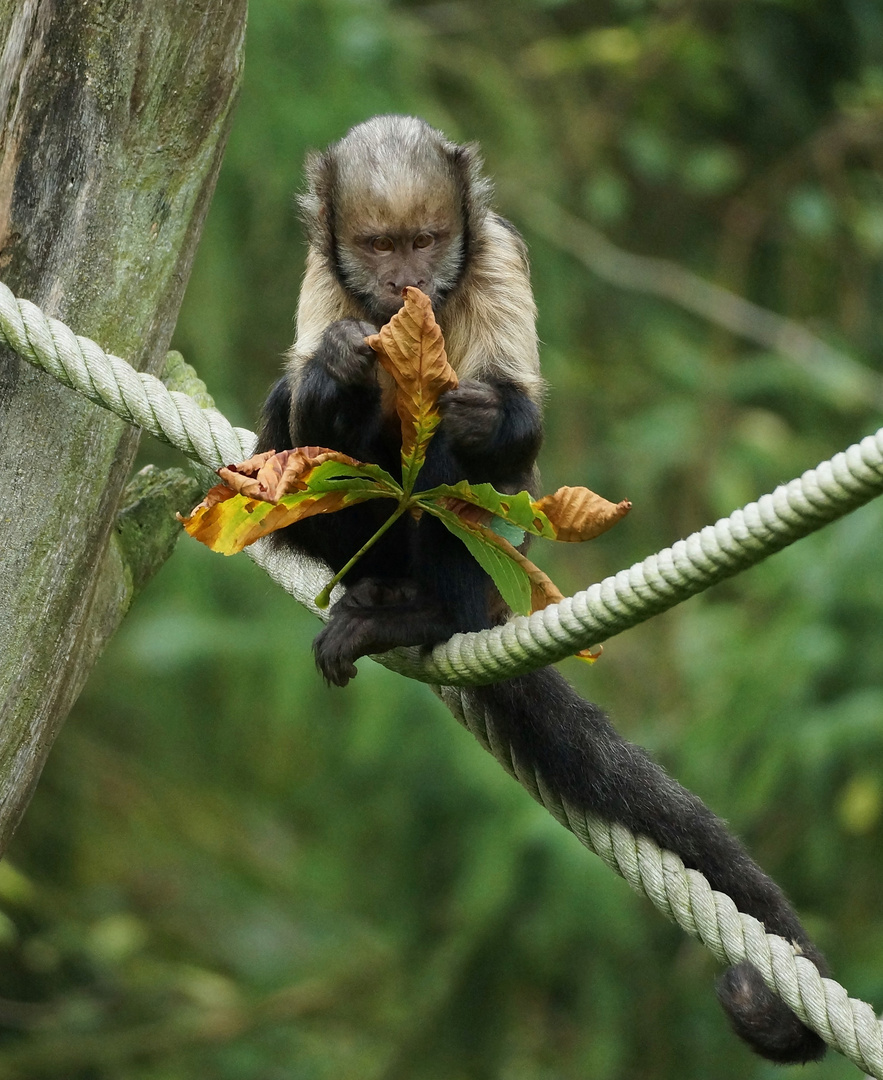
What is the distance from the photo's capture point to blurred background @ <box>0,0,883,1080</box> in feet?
18.8

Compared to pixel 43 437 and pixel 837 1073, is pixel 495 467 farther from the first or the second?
pixel 837 1073

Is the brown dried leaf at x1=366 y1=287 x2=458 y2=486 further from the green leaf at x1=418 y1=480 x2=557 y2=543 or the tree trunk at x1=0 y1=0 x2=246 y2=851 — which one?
the tree trunk at x1=0 y1=0 x2=246 y2=851

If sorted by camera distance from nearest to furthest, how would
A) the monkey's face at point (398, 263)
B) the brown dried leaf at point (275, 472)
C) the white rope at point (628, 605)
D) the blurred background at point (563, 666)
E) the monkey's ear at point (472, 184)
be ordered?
the white rope at point (628, 605) < the brown dried leaf at point (275, 472) < the monkey's face at point (398, 263) < the monkey's ear at point (472, 184) < the blurred background at point (563, 666)

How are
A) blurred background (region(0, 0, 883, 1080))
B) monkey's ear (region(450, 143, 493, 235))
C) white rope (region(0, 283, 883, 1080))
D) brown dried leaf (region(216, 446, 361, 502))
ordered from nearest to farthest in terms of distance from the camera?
white rope (region(0, 283, 883, 1080)) → brown dried leaf (region(216, 446, 361, 502)) → monkey's ear (region(450, 143, 493, 235)) → blurred background (region(0, 0, 883, 1080))

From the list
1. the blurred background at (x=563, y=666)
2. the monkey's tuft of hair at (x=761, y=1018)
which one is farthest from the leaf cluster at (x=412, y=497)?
the blurred background at (x=563, y=666)

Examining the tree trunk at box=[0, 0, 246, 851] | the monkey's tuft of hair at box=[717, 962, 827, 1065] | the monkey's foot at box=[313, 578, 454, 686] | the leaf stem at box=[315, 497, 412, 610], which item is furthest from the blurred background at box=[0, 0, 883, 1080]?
the monkey's tuft of hair at box=[717, 962, 827, 1065]

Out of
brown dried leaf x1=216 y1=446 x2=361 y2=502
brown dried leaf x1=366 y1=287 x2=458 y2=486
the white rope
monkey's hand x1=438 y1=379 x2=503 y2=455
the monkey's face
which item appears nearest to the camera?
the white rope

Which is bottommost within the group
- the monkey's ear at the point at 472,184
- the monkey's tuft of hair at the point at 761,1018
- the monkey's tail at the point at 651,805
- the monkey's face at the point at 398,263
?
the monkey's tuft of hair at the point at 761,1018

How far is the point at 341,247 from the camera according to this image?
3.26m

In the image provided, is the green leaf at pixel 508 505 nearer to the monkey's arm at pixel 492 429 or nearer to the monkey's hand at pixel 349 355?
the monkey's arm at pixel 492 429

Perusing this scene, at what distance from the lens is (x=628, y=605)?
215 centimetres

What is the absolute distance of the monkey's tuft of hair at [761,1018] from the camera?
2.53 m

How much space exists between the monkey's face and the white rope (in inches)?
18.2

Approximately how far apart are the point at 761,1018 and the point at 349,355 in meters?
1.53
